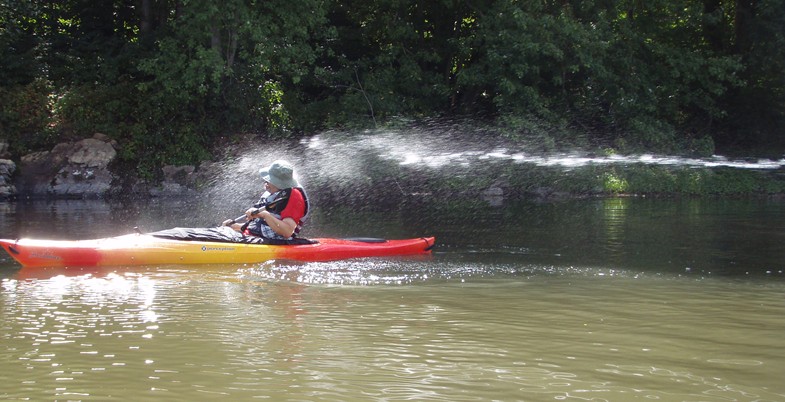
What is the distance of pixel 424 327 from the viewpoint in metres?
6.07

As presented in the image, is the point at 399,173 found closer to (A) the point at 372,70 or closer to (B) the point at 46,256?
(A) the point at 372,70

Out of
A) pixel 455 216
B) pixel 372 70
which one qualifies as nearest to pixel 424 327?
pixel 455 216

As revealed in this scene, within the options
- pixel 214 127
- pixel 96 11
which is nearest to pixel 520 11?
pixel 214 127

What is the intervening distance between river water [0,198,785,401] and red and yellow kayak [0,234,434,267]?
243mm

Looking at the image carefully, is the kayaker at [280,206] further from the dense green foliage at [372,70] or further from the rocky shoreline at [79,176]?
the rocky shoreline at [79,176]

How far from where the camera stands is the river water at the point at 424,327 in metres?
4.69

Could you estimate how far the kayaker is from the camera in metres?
9.39

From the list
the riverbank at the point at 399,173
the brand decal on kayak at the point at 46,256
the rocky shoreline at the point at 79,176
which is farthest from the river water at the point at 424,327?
the rocky shoreline at the point at 79,176

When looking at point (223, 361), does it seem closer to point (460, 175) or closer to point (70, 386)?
point (70, 386)

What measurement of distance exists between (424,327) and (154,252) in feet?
13.6

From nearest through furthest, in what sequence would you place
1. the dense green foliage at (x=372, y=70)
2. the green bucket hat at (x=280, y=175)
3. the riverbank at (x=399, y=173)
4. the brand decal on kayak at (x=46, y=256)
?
1. the brand decal on kayak at (x=46, y=256)
2. the green bucket hat at (x=280, y=175)
3. the riverbank at (x=399, y=173)
4. the dense green foliage at (x=372, y=70)

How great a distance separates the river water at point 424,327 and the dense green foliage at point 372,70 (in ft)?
32.2

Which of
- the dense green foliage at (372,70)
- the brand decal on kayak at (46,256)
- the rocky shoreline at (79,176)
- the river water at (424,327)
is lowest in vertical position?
the river water at (424,327)

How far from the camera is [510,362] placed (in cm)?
A: 514
